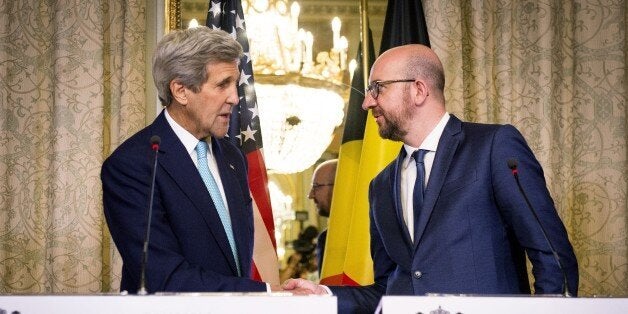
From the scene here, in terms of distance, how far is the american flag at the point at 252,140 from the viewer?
134 inches

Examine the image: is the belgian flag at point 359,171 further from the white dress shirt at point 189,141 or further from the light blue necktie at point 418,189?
the white dress shirt at point 189,141

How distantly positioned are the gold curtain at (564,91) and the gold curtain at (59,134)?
4.96ft

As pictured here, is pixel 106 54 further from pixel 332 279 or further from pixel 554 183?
pixel 554 183

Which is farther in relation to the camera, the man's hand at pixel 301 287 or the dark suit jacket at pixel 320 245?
the dark suit jacket at pixel 320 245

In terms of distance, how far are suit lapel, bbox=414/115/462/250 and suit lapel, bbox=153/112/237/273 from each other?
0.60 meters

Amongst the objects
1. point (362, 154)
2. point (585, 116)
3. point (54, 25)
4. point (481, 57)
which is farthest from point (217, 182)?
point (585, 116)

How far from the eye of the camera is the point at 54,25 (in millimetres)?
3633

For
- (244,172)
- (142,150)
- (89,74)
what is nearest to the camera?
(142,150)

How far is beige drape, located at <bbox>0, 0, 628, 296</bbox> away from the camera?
355 cm

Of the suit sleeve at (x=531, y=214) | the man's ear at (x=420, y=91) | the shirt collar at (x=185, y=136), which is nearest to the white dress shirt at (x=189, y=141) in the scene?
the shirt collar at (x=185, y=136)

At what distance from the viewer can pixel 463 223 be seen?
2514 mm

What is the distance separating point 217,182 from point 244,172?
0.88ft

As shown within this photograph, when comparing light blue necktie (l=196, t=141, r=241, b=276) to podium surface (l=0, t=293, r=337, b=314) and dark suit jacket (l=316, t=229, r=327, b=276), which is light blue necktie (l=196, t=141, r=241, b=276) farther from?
dark suit jacket (l=316, t=229, r=327, b=276)

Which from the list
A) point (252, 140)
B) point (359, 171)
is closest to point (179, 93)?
point (252, 140)
